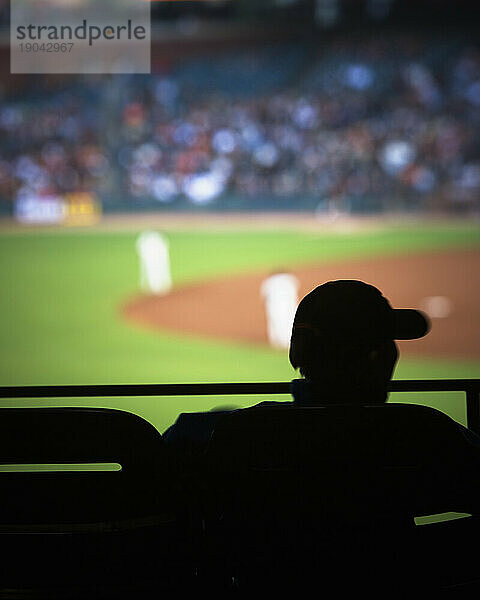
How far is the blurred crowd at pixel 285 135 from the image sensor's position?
12562 millimetres

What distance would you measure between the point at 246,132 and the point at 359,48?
7.69 feet

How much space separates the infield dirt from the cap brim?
5.89 metres

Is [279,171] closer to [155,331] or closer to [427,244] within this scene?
[427,244]

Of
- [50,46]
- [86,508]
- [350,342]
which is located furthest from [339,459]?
[50,46]

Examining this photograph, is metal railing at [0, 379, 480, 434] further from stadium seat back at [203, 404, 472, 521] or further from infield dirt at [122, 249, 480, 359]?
infield dirt at [122, 249, 480, 359]

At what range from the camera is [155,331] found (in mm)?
7812

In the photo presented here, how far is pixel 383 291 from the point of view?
941 cm

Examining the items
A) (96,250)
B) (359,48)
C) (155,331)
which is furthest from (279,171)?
(155,331)

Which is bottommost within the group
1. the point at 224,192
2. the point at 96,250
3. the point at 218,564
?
the point at 218,564

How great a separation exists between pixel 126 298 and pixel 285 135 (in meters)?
5.29

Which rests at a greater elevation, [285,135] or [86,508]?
[285,135]

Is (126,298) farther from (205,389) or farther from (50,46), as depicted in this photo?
(205,389)

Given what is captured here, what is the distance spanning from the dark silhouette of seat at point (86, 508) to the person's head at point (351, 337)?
279mm

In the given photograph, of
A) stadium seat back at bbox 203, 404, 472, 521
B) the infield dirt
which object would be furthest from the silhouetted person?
the infield dirt
